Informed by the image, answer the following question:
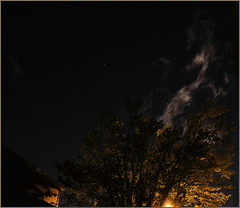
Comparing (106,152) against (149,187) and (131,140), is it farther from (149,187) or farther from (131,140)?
(149,187)

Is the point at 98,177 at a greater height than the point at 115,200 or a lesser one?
greater

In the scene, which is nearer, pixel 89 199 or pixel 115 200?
pixel 115 200

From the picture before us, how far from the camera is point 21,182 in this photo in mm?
10789

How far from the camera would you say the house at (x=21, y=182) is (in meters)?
9.70

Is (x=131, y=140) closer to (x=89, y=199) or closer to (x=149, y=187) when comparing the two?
(x=149, y=187)

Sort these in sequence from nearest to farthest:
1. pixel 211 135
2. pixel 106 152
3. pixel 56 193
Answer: pixel 211 135 → pixel 106 152 → pixel 56 193

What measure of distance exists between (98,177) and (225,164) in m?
7.62

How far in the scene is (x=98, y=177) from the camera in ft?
33.3

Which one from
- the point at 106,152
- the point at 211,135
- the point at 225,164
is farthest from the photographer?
the point at 106,152

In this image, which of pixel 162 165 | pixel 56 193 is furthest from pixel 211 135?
pixel 56 193

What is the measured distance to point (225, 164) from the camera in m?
10.7

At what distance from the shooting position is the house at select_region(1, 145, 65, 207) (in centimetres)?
970

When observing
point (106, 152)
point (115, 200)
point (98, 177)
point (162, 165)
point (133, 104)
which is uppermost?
point (133, 104)

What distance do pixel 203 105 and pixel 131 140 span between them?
508 cm
